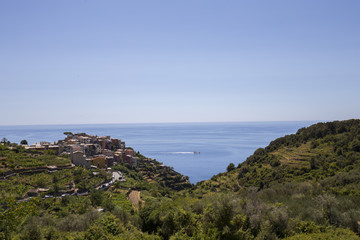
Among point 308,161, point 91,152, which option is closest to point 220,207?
point 308,161

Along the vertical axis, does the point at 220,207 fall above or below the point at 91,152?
above

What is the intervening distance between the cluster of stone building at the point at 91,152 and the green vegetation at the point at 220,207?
21.2 ft

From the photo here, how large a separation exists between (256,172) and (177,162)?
163 ft

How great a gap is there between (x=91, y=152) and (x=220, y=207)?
45.2 metres

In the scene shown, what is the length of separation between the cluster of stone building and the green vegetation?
645cm

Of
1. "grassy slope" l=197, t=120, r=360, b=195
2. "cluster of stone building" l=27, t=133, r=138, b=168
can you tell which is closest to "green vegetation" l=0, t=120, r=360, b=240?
"grassy slope" l=197, t=120, r=360, b=195

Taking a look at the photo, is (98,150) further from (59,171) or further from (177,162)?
(177,162)

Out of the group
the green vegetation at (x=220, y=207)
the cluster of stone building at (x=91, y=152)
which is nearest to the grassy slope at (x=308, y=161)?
the green vegetation at (x=220, y=207)

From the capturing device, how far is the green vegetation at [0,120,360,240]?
504 inches

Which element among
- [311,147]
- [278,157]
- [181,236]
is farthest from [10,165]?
[311,147]

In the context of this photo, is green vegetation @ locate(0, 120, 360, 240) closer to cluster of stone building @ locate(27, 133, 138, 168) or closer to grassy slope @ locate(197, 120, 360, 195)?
grassy slope @ locate(197, 120, 360, 195)

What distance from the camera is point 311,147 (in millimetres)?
42250

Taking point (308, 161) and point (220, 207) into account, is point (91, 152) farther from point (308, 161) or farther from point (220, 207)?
point (220, 207)

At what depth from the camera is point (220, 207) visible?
13039 millimetres
